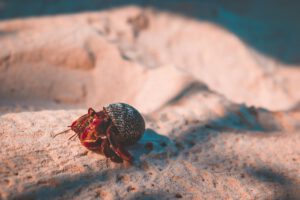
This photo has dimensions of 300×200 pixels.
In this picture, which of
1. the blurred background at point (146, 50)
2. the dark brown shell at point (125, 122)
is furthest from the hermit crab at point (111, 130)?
the blurred background at point (146, 50)

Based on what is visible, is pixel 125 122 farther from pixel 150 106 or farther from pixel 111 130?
pixel 150 106

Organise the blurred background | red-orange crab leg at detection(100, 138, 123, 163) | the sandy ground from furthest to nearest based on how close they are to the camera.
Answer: the blurred background < red-orange crab leg at detection(100, 138, 123, 163) < the sandy ground

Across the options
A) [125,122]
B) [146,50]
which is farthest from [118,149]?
[146,50]

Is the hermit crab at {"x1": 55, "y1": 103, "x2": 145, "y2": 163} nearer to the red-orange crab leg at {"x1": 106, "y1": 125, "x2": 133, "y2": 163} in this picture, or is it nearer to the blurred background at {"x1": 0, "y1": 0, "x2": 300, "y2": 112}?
the red-orange crab leg at {"x1": 106, "y1": 125, "x2": 133, "y2": 163}

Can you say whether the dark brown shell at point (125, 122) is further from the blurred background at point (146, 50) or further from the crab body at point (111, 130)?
the blurred background at point (146, 50)

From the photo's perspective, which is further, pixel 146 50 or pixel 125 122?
pixel 146 50

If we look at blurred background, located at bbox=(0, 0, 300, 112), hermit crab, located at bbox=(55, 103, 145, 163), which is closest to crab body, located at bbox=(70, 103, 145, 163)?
hermit crab, located at bbox=(55, 103, 145, 163)

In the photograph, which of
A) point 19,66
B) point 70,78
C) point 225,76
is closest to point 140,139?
point 70,78
